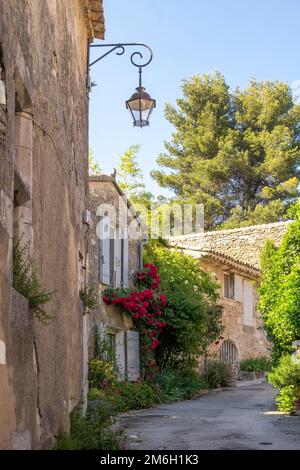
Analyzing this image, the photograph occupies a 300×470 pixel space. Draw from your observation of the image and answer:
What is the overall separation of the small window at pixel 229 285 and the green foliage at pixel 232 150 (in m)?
10.8

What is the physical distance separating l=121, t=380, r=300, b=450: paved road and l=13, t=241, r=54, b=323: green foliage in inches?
124

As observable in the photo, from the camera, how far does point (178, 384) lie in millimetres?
17719

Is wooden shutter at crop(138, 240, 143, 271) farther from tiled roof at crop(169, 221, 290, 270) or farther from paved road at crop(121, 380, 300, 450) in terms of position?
tiled roof at crop(169, 221, 290, 270)

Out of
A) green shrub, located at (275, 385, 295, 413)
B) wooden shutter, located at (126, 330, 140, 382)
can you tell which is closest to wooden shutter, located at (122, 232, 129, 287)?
wooden shutter, located at (126, 330, 140, 382)

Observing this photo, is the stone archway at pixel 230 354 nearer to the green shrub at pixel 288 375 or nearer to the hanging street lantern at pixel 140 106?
the green shrub at pixel 288 375

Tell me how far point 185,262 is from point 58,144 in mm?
13794

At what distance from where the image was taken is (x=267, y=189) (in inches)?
1453

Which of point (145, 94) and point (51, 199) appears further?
point (145, 94)

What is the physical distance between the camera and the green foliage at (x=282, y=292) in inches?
555

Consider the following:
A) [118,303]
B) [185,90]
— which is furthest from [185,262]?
[185,90]

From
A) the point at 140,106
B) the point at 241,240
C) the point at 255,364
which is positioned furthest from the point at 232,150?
the point at 140,106

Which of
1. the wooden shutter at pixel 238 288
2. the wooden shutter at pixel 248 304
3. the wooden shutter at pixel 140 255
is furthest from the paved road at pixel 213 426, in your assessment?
the wooden shutter at pixel 248 304

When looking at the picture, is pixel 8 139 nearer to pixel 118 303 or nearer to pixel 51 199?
pixel 51 199

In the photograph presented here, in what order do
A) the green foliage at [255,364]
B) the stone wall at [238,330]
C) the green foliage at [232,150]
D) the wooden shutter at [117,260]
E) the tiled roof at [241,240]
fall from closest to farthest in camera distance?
the wooden shutter at [117,260]
the stone wall at [238,330]
the green foliage at [255,364]
the tiled roof at [241,240]
the green foliage at [232,150]
